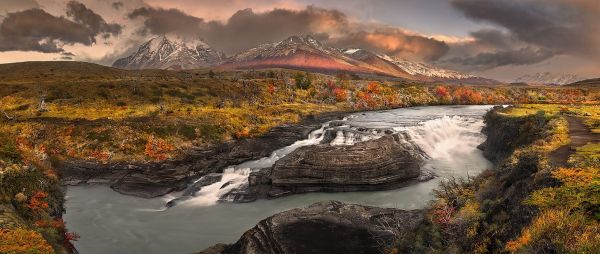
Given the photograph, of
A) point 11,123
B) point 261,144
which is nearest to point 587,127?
point 261,144

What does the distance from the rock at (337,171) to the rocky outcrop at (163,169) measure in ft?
47.4

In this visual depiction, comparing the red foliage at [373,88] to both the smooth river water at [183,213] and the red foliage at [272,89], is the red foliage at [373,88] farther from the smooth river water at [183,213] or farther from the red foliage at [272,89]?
the smooth river water at [183,213]

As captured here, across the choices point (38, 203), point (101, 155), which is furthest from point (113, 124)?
point (38, 203)

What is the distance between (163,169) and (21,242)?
3693 centimetres

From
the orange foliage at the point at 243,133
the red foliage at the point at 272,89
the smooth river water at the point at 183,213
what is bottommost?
the smooth river water at the point at 183,213

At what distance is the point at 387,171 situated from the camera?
43.3 m

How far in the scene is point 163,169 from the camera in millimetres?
51250

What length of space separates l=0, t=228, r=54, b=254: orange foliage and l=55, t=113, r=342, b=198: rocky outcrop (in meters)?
30.6

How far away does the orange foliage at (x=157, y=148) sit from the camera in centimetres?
5532

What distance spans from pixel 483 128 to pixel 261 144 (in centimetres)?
4132

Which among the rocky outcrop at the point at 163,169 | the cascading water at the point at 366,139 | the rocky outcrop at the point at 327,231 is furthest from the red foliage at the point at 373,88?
the rocky outcrop at the point at 327,231

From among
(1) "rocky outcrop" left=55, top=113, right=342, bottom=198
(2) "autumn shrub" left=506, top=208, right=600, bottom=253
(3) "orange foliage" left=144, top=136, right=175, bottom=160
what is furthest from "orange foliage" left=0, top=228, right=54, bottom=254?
(3) "orange foliage" left=144, top=136, right=175, bottom=160

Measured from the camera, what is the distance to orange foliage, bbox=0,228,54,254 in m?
14.5

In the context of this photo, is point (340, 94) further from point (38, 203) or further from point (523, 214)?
point (523, 214)
